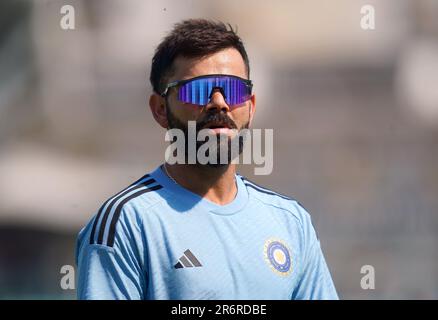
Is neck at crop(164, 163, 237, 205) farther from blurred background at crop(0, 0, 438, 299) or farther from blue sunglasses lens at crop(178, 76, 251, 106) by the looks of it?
blurred background at crop(0, 0, 438, 299)

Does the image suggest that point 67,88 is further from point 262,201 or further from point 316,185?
point 262,201

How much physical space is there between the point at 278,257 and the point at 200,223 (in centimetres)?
31

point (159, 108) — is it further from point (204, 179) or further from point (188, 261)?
point (188, 261)

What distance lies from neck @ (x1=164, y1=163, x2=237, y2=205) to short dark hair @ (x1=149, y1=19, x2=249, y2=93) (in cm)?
33

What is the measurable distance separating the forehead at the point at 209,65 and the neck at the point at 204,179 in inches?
13.0

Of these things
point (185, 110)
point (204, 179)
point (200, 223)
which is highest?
point (185, 110)

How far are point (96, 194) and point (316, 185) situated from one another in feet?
6.01

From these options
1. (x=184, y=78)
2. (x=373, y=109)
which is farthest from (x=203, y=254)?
(x=373, y=109)

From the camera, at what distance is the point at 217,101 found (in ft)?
9.15

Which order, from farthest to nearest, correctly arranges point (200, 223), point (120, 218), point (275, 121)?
point (275, 121) → point (200, 223) → point (120, 218)

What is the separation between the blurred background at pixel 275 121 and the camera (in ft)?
21.2

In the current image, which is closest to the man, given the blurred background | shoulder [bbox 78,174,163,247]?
shoulder [bbox 78,174,163,247]

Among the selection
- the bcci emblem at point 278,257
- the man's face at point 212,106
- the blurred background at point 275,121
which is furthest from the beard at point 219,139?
the blurred background at point 275,121

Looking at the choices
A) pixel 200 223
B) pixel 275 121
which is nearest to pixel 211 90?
pixel 200 223
